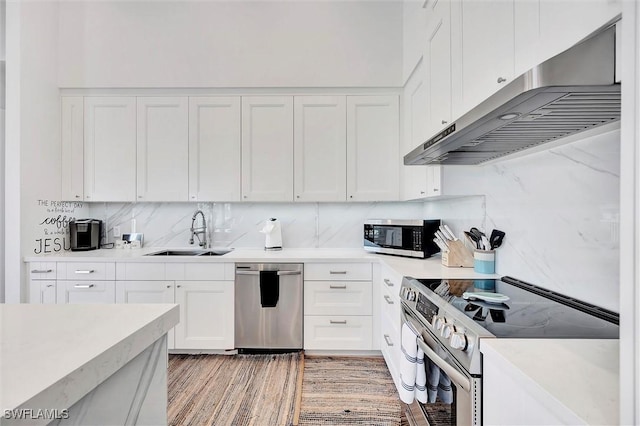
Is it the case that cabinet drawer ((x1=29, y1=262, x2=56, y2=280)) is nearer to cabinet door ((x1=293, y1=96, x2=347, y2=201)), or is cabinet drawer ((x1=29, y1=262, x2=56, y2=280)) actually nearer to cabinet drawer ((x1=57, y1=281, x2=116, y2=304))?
cabinet drawer ((x1=57, y1=281, x2=116, y2=304))

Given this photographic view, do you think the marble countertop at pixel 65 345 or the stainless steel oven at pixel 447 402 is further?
Answer: the stainless steel oven at pixel 447 402

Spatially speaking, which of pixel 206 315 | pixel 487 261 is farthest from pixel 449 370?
pixel 206 315

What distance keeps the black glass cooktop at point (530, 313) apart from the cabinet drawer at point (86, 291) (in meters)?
2.48

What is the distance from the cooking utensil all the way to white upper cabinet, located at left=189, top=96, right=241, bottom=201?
2070 millimetres

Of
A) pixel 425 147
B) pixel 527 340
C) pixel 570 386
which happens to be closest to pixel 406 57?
pixel 425 147

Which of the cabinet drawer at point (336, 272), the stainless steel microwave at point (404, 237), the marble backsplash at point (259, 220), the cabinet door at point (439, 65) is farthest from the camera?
the marble backsplash at point (259, 220)

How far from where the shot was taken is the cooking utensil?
181 cm

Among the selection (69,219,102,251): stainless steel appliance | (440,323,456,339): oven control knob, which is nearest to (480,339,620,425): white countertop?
(440,323,456,339): oven control knob

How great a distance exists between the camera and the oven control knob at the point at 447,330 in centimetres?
108

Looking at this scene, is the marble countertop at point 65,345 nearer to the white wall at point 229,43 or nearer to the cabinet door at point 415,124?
the cabinet door at point 415,124

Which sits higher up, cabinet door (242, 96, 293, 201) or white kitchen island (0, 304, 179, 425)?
cabinet door (242, 96, 293, 201)

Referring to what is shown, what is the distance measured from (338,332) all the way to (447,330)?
1.62 m

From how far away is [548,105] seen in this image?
93 centimetres

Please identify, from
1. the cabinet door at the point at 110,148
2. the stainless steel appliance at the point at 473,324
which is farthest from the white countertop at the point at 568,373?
the cabinet door at the point at 110,148
